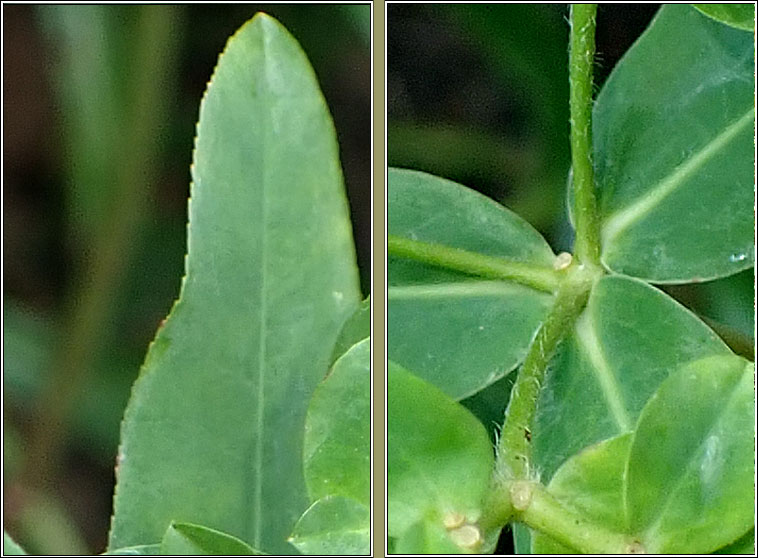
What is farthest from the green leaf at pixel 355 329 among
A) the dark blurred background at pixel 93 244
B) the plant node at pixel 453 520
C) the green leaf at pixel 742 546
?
the dark blurred background at pixel 93 244

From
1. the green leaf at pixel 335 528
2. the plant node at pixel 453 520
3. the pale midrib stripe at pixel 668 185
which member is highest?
the pale midrib stripe at pixel 668 185

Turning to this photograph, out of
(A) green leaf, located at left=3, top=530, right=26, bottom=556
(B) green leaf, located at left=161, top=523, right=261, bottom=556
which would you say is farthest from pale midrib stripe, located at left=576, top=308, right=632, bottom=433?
(A) green leaf, located at left=3, top=530, right=26, bottom=556

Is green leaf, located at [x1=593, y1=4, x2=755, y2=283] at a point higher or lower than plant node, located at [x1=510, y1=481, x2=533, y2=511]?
higher

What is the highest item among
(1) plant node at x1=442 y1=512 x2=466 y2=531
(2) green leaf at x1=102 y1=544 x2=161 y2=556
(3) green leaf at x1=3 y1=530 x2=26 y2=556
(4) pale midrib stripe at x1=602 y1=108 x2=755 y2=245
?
(4) pale midrib stripe at x1=602 y1=108 x2=755 y2=245

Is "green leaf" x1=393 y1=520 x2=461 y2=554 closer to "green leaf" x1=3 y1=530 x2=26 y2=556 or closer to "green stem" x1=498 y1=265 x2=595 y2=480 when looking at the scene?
"green stem" x1=498 y1=265 x2=595 y2=480

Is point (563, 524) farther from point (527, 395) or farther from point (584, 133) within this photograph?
point (584, 133)

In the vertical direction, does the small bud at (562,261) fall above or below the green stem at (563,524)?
above

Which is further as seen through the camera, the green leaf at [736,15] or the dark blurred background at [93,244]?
the dark blurred background at [93,244]

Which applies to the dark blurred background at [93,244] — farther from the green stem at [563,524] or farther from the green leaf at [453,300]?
the green stem at [563,524]
